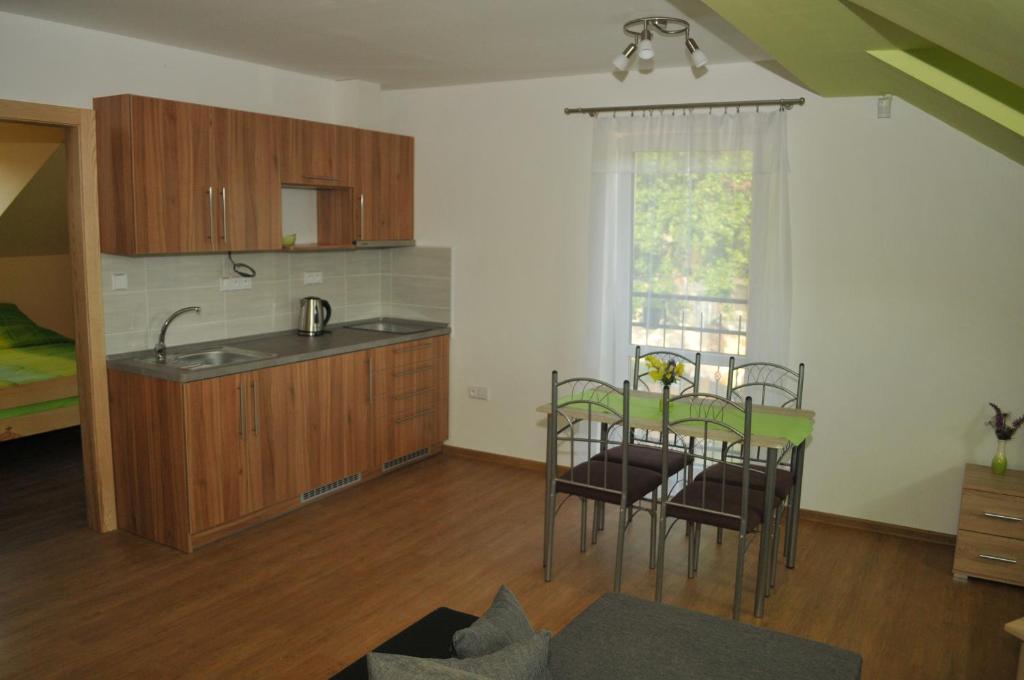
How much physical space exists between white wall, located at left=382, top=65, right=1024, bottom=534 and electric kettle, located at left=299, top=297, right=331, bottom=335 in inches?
56.4

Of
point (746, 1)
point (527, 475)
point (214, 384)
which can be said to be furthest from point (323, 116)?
point (746, 1)

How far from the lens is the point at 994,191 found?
411 centimetres

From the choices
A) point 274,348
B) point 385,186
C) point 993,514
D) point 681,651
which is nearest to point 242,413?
point 274,348

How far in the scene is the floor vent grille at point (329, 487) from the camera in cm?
477

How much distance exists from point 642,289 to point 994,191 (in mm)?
1919

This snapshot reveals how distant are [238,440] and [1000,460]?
3.85 metres

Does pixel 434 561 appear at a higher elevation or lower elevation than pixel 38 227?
lower

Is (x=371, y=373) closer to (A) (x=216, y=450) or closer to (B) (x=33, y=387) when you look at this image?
(A) (x=216, y=450)

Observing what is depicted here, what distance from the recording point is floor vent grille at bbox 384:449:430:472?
540 cm

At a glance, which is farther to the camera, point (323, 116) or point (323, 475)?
point (323, 116)

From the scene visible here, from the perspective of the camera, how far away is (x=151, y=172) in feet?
13.2

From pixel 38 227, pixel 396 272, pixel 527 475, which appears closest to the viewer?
pixel 527 475

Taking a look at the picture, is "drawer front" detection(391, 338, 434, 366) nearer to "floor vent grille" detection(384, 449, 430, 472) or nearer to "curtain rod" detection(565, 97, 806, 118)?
"floor vent grille" detection(384, 449, 430, 472)

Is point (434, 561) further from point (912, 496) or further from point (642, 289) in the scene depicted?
point (912, 496)
